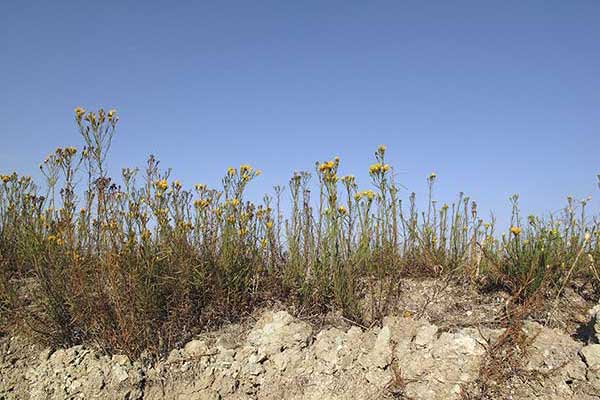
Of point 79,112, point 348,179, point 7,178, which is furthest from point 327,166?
point 7,178

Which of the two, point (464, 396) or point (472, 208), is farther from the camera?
point (472, 208)

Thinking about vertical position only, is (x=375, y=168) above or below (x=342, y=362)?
above

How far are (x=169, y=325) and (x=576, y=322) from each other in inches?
128

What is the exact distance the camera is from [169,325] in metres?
3.79

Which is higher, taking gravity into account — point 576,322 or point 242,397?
point 576,322

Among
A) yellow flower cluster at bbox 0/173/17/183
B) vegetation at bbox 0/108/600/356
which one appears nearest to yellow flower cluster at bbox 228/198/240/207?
vegetation at bbox 0/108/600/356

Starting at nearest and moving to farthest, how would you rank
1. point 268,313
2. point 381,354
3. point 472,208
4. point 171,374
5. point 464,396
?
point 464,396, point 381,354, point 171,374, point 268,313, point 472,208

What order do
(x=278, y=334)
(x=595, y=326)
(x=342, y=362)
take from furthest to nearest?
(x=278, y=334)
(x=342, y=362)
(x=595, y=326)

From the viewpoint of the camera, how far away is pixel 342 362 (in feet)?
11.2

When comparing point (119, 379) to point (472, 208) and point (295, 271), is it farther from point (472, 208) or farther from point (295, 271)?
point (472, 208)

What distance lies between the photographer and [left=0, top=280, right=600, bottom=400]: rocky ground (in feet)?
10.2

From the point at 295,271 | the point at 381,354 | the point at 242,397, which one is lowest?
the point at 242,397

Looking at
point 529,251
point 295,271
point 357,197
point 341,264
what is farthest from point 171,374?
point 529,251

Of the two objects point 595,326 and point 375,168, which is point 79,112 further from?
point 595,326
